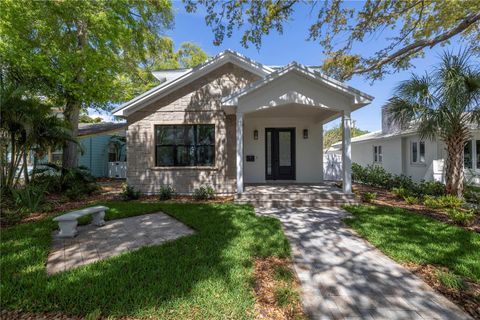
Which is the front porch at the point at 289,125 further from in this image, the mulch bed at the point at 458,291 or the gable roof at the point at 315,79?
the mulch bed at the point at 458,291

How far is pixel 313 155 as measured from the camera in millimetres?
10844

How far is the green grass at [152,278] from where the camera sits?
2549 millimetres

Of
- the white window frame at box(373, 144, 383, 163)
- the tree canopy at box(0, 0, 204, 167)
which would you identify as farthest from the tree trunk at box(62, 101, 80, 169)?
the white window frame at box(373, 144, 383, 163)

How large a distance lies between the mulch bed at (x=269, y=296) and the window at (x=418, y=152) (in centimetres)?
1229

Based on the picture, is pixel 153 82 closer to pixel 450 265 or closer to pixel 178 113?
pixel 178 113

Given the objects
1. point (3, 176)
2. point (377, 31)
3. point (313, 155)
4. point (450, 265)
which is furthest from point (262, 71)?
point (3, 176)

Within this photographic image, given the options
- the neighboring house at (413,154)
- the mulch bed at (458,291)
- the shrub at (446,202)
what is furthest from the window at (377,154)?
the mulch bed at (458,291)

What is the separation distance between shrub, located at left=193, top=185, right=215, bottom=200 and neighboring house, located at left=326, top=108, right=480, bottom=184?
704cm

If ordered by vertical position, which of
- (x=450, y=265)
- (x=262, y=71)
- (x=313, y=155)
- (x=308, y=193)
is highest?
(x=262, y=71)

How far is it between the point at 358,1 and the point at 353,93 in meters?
4.39

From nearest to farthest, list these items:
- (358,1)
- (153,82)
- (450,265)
→ (450,265) → (358,1) → (153,82)

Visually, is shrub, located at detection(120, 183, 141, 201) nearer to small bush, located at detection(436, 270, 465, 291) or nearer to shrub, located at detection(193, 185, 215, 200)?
shrub, located at detection(193, 185, 215, 200)

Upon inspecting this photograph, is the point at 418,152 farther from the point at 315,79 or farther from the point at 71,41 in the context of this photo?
the point at 71,41

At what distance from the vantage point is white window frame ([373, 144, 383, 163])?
15462 millimetres
